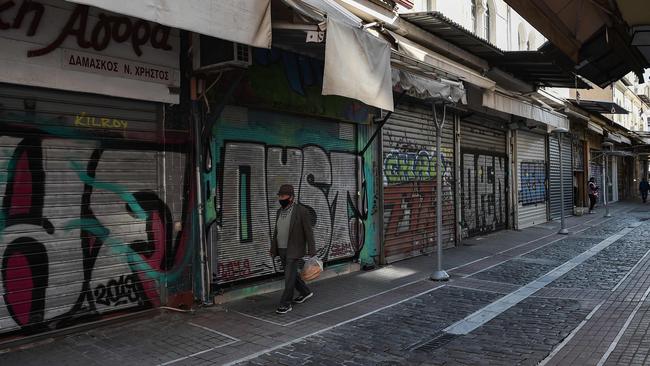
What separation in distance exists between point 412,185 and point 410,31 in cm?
351

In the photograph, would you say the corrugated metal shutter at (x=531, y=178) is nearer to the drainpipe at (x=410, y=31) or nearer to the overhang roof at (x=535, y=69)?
the overhang roof at (x=535, y=69)

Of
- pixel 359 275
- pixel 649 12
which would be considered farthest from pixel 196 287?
pixel 649 12

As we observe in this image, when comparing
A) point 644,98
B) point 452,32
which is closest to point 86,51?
point 452,32

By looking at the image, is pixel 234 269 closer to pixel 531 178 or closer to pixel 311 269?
pixel 311 269

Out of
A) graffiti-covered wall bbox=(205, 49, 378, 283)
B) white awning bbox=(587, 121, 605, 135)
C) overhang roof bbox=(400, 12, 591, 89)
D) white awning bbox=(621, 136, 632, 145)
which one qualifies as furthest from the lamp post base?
white awning bbox=(621, 136, 632, 145)

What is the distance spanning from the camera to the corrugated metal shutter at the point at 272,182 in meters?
7.47

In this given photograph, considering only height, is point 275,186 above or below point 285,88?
below

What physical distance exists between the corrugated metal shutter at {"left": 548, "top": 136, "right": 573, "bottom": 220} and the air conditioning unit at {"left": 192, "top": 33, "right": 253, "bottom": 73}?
17.6 m

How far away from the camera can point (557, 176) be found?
73.8ft

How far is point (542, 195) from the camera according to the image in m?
20.5

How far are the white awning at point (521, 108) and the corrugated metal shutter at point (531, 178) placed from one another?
174cm

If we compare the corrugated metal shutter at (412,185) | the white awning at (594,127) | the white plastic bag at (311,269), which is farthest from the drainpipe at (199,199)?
the white awning at (594,127)

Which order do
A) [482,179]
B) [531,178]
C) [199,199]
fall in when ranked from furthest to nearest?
[531,178], [482,179], [199,199]

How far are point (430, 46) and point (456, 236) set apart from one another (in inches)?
197
